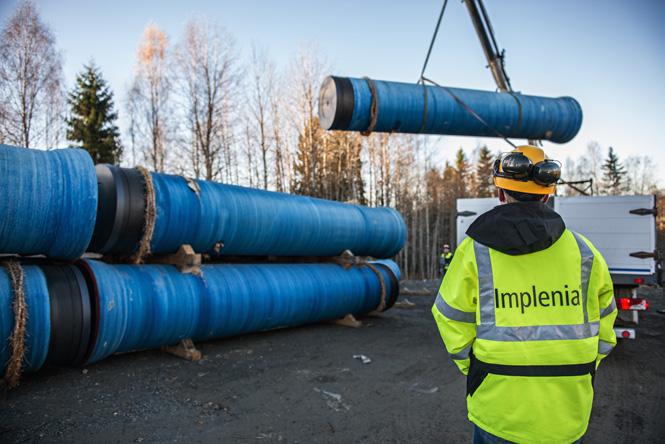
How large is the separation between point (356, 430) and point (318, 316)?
159 inches

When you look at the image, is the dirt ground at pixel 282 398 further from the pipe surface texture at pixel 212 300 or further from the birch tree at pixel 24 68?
the birch tree at pixel 24 68

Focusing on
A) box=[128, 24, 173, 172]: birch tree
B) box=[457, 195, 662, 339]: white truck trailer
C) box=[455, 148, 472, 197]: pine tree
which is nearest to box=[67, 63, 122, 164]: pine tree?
box=[128, 24, 173, 172]: birch tree

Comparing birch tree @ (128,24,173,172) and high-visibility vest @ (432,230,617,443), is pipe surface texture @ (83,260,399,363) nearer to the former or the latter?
high-visibility vest @ (432,230,617,443)

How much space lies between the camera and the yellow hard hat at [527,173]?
2107mm

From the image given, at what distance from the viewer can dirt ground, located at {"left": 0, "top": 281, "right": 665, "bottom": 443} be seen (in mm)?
3854

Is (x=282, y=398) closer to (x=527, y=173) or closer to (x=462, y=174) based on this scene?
(x=527, y=173)

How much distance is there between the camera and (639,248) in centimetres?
670

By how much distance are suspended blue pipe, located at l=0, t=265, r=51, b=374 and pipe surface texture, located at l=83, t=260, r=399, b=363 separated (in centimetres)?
51

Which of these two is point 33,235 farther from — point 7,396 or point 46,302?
point 7,396

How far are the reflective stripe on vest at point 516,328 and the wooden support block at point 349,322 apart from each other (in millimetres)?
6632

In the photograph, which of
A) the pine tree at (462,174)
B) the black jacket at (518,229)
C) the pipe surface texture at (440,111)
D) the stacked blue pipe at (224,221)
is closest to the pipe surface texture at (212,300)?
the stacked blue pipe at (224,221)

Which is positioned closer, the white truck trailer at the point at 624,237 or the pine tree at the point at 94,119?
the white truck trailer at the point at 624,237

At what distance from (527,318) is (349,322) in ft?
22.3

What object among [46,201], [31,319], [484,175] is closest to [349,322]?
[31,319]
